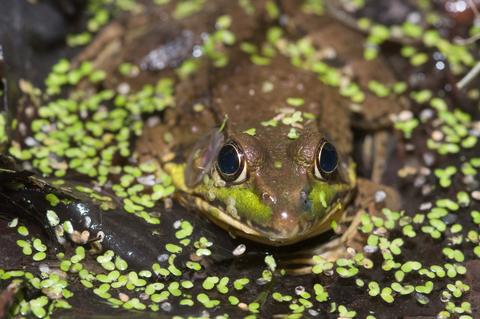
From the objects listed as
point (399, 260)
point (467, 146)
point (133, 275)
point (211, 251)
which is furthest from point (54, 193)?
point (467, 146)

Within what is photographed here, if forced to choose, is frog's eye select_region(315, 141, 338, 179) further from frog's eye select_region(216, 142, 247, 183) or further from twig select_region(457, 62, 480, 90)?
twig select_region(457, 62, 480, 90)

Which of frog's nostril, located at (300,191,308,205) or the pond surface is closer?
frog's nostril, located at (300,191,308,205)

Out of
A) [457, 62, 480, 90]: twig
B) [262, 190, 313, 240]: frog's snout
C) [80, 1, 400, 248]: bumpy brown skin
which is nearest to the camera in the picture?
[262, 190, 313, 240]: frog's snout

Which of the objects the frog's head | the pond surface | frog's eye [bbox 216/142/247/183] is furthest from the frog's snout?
the pond surface

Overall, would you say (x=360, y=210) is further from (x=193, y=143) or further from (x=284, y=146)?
(x=193, y=143)

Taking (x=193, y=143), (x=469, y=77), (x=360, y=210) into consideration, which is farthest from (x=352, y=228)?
(x=469, y=77)

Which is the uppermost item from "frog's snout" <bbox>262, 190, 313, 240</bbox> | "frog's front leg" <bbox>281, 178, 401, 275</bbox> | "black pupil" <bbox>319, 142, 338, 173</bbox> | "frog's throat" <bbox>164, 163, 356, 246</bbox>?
"black pupil" <bbox>319, 142, 338, 173</bbox>
